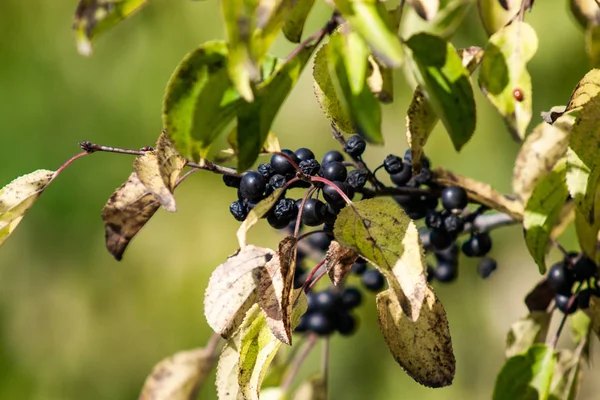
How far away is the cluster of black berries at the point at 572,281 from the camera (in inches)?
35.7

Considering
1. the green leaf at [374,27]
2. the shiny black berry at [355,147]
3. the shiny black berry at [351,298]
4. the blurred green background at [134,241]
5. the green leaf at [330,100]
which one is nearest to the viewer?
the green leaf at [374,27]

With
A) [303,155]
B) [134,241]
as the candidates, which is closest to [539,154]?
[303,155]

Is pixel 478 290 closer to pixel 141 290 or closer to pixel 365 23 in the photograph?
pixel 141 290

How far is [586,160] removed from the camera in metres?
0.64

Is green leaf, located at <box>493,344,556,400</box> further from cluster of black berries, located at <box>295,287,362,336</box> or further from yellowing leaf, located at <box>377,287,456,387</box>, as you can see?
cluster of black berries, located at <box>295,287,362,336</box>

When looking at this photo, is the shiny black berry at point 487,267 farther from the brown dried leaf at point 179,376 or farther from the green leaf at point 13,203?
the green leaf at point 13,203

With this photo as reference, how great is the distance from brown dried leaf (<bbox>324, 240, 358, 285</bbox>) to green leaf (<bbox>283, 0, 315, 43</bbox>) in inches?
7.5

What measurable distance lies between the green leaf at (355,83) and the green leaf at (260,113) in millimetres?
35

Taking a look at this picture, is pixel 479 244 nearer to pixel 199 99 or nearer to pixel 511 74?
pixel 511 74

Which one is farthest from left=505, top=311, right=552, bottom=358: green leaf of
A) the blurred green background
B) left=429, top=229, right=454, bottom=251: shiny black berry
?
the blurred green background

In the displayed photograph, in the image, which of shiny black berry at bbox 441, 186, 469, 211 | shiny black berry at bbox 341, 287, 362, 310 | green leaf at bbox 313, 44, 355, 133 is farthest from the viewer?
shiny black berry at bbox 341, 287, 362, 310

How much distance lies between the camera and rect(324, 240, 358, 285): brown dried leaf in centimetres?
67

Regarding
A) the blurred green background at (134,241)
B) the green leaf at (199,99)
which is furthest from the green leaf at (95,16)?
the blurred green background at (134,241)

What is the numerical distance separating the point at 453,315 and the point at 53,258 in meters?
1.19
